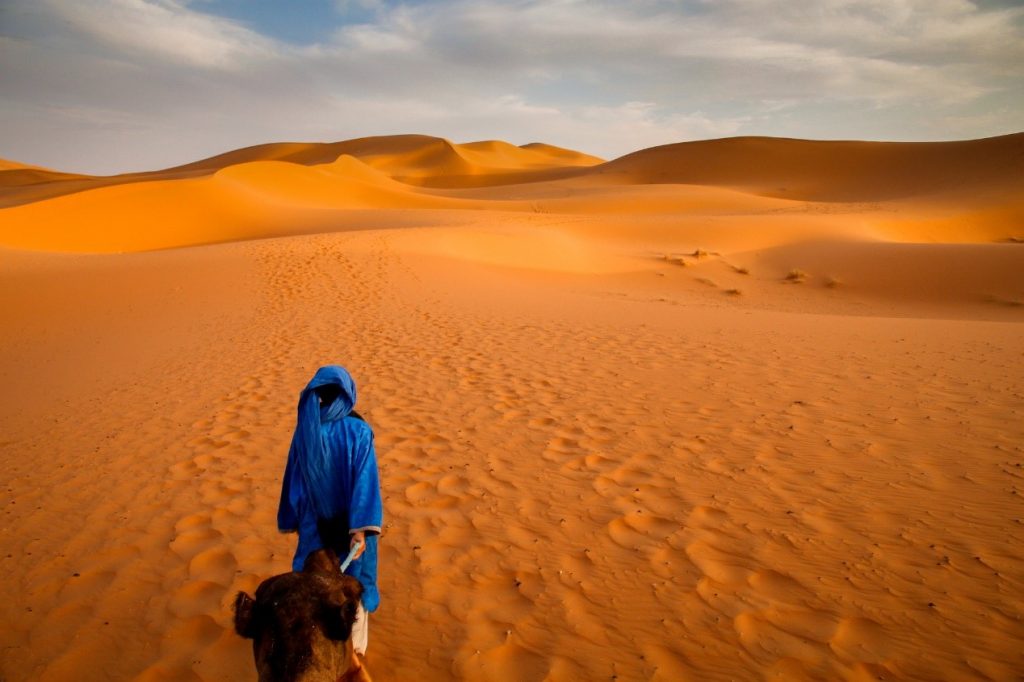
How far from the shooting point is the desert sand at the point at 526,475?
118 inches

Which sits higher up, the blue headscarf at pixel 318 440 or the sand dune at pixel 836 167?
the sand dune at pixel 836 167

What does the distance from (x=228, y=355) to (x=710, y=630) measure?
7.63m

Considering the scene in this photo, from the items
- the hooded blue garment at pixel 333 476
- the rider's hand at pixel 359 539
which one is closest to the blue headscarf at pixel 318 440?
the hooded blue garment at pixel 333 476

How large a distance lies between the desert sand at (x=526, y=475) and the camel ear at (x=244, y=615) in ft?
3.91

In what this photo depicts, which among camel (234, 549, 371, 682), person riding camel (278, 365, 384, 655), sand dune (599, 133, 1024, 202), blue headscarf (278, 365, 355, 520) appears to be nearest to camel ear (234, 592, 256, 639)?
camel (234, 549, 371, 682)

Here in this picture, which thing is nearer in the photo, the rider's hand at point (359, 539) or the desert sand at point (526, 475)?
the rider's hand at point (359, 539)

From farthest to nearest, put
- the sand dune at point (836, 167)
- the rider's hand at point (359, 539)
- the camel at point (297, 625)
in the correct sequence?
the sand dune at point (836, 167)
the rider's hand at point (359, 539)
the camel at point (297, 625)

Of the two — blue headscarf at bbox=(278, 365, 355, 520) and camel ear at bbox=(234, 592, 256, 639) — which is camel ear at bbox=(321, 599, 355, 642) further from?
blue headscarf at bbox=(278, 365, 355, 520)

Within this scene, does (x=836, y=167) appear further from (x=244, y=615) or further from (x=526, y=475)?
(x=244, y=615)

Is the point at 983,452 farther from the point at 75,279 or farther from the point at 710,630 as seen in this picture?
the point at 75,279

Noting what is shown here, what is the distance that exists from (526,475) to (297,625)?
2967mm

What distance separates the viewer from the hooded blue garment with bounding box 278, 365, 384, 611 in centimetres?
253

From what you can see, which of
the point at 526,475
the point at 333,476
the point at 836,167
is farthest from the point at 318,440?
the point at 836,167

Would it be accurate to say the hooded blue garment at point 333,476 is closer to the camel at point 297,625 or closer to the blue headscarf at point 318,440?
the blue headscarf at point 318,440
